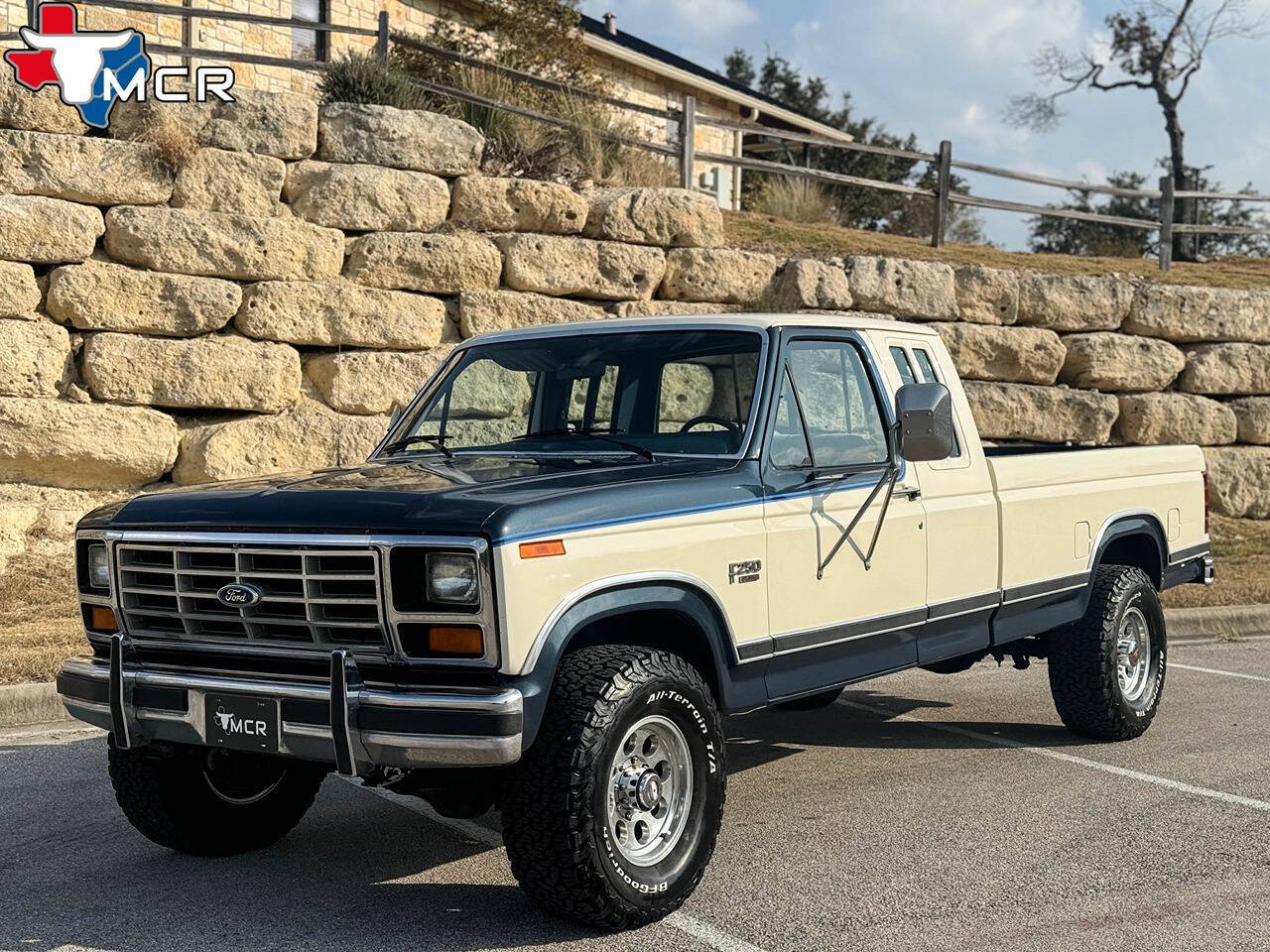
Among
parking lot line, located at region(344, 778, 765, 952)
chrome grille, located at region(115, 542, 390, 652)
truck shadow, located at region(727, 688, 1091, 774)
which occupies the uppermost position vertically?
chrome grille, located at region(115, 542, 390, 652)

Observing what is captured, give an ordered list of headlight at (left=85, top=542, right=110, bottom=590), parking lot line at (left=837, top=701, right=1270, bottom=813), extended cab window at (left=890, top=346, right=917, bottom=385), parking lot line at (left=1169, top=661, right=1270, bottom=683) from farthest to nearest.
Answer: parking lot line at (left=1169, top=661, right=1270, bottom=683)
extended cab window at (left=890, top=346, right=917, bottom=385)
parking lot line at (left=837, top=701, right=1270, bottom=813)
headlight at (left=85, top=542, right=110, bottom=590)

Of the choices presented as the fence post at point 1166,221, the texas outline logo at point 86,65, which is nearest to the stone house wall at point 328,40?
the texas outline logo at point 86,65

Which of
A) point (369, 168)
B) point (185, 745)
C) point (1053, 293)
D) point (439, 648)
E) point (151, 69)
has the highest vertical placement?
point (151, 69)

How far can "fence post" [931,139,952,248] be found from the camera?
17891 millimetres

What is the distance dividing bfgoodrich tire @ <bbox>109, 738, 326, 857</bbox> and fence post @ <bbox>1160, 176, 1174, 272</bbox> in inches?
633

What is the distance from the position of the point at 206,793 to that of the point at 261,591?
1277 millimetres

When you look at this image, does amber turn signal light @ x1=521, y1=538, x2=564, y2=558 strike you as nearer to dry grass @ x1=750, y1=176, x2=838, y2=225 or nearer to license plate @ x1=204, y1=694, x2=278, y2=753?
license plate @ x1=204, y1=694, x2=278, y2=753

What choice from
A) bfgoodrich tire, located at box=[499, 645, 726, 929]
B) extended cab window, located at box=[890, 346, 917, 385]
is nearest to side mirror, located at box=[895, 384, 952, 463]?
extended cab window, located at box=[890, 346, 917, 385]

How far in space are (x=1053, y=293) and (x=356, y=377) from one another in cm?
820

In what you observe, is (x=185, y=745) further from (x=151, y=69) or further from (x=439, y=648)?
(x=151, y=69)

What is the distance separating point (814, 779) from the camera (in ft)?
21.6

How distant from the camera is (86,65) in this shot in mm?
12617

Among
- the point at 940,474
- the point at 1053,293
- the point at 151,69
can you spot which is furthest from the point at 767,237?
the point at 940,474

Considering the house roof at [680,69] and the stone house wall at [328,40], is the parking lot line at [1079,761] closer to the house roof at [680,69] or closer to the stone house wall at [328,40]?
the stone house wall at [328,40]
